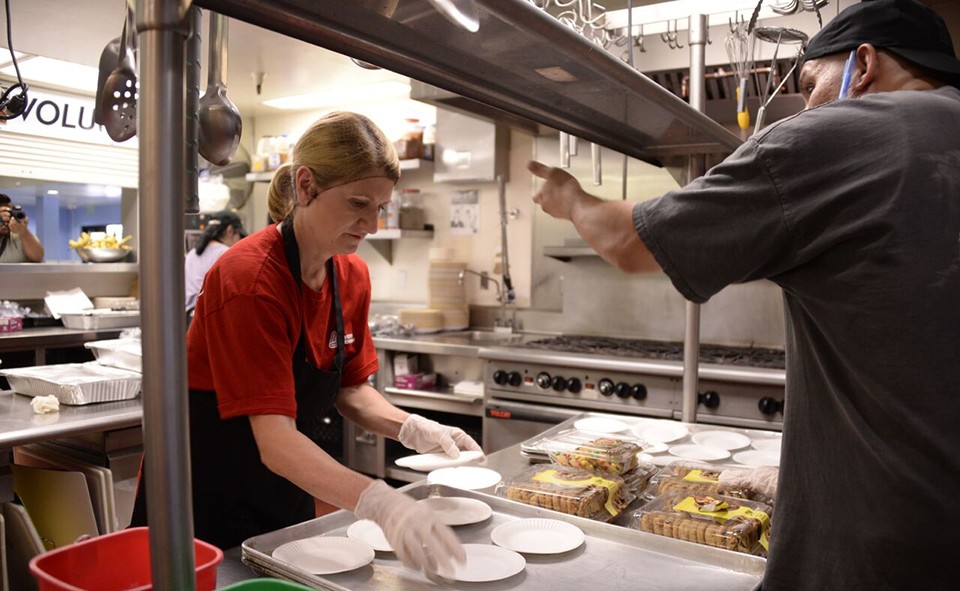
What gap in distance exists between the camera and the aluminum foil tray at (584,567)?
1.28 m

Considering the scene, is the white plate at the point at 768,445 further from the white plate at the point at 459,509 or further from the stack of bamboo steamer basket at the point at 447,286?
the stack of bamboo steamer basket at the point at 447,286

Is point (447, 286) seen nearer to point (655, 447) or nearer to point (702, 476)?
point (655, 447)

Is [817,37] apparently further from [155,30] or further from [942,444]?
[155,30]

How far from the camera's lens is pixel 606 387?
3.53 m

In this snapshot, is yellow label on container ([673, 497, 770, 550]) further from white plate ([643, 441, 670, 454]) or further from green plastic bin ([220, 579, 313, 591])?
green plastic bin ([220, 579, 313, 591])

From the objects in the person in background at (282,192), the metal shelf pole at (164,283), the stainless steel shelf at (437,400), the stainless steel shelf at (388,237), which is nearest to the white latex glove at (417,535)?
the metal shelf pole at (164,283)

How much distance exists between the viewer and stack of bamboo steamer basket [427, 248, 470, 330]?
484cm

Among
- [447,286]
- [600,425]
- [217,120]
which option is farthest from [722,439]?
[447,286]

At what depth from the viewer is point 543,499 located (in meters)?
1.64

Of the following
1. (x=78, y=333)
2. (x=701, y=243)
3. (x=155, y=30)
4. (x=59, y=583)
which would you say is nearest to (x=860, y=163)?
(x=701, y=243)

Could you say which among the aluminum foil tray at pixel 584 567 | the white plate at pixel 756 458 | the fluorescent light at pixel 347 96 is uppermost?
the fluorescent light at pixel 347 96

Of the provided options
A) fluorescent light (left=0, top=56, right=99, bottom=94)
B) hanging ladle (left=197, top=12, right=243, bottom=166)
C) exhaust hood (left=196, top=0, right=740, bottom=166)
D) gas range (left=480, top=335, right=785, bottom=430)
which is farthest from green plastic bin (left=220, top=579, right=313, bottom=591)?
fluorescent light (left=0, top=56, right=99, bottom=94)

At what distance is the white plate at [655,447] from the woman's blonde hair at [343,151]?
1092mm

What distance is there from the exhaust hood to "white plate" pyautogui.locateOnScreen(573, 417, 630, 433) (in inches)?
38.8
